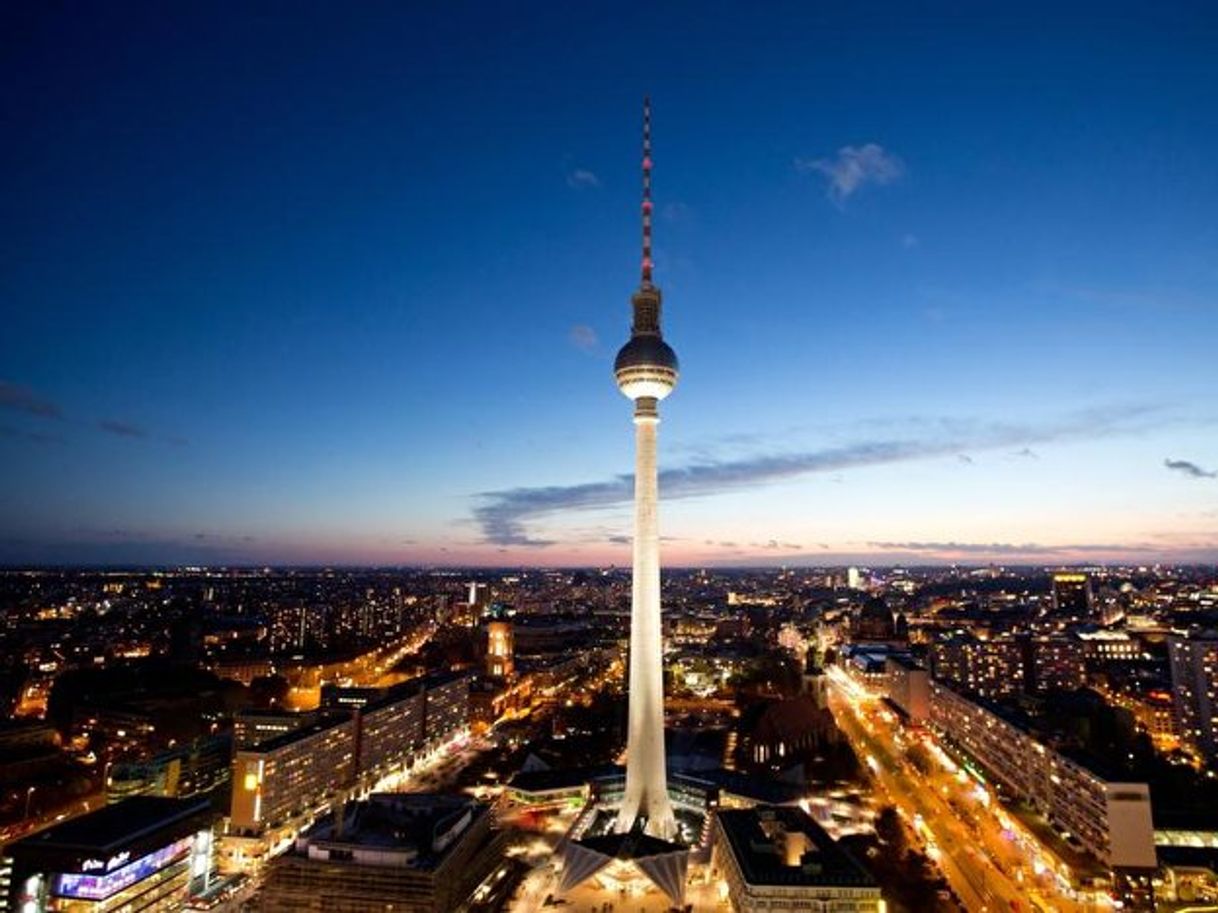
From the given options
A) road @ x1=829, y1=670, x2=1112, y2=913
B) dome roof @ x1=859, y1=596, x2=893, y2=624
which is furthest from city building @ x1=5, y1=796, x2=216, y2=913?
dome roof @ x1=859, y1=596, x2=893, y2=624

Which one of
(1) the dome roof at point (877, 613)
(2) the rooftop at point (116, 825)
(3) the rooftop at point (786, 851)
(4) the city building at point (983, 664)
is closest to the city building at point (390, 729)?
(2) the rooftop at point (116, 825)

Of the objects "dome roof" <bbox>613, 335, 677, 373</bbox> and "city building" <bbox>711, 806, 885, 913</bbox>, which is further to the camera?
"dome roof" <bbox>613, 335, 677, 373</bbox>

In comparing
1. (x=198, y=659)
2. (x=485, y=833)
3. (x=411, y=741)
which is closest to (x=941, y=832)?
(x=485, y=833)

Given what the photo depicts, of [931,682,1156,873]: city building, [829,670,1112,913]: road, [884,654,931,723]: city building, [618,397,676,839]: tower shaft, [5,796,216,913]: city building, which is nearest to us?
[5,796,216,913]: city building

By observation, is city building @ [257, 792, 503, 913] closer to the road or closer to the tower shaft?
the tower shaft

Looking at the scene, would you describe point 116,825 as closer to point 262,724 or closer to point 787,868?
point 262,724

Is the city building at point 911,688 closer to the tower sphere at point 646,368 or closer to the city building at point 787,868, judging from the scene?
the city building at point 787,868
